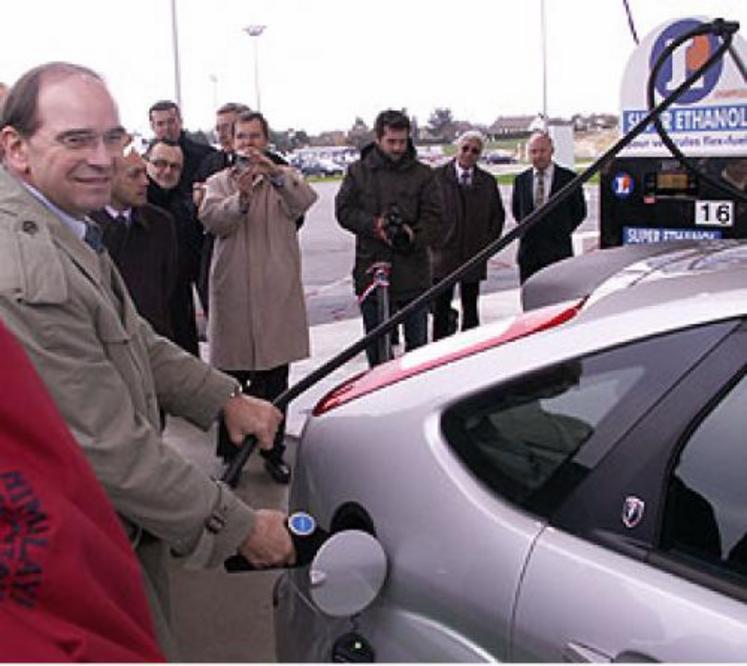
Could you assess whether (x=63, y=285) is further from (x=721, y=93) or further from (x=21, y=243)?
(x=721, y=93)

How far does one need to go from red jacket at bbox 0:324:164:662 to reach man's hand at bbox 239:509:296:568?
80cm

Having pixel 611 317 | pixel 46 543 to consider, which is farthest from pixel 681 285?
pixel 46 543

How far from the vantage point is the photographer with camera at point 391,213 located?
19.3ft

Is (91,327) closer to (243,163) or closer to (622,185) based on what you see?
(243,163)

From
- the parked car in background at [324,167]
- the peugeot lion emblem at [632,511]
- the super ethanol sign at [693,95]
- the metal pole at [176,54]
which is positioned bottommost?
the parked car in background at [324,167]

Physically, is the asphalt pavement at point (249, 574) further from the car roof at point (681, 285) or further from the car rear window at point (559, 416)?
the car roof at point (681, 285)

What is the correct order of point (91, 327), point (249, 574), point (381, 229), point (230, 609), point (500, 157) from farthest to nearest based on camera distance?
point (500, 157) < point (381, 229) < point (249, 574) < point (230, 609) < point (91, 327)

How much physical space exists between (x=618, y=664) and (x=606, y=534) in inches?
8.4

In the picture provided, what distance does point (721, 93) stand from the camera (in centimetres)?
509

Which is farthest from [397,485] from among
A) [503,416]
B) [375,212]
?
[375,212]

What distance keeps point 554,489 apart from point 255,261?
3358 mm

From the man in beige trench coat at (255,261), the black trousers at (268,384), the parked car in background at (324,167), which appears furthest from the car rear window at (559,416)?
the parked car in background at (324,167)

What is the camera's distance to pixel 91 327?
5.85ft

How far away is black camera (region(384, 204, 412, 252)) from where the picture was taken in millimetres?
5852
